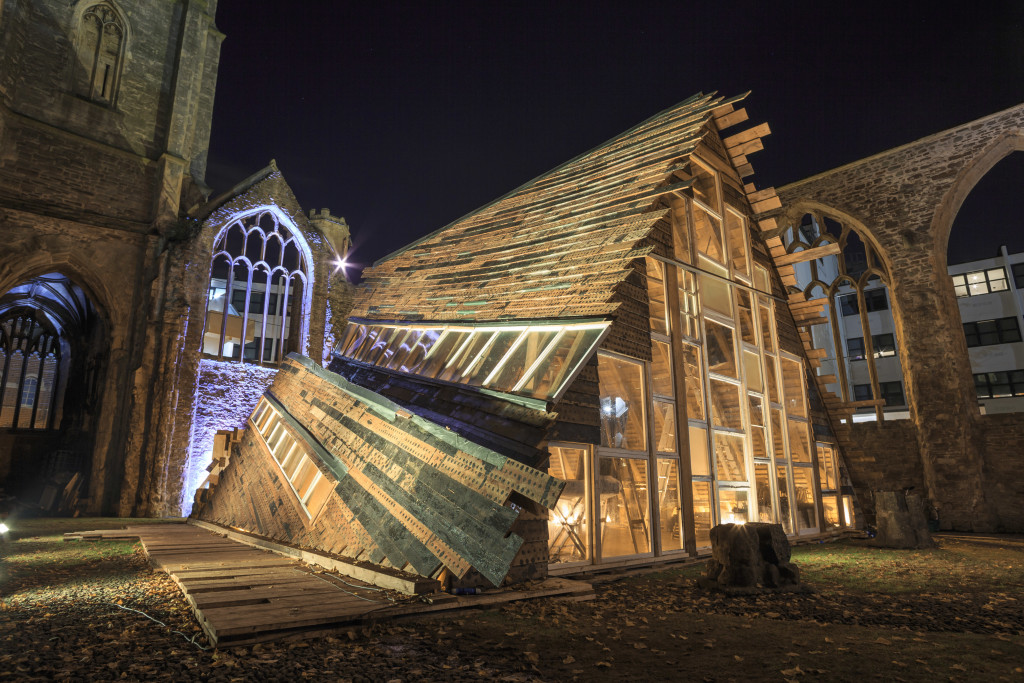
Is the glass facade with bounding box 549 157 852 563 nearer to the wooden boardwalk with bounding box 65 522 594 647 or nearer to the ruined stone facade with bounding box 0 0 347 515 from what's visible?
the wooden boardwalk with bounding box 65 522 594 647

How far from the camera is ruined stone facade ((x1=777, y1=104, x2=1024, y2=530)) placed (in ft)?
50.3

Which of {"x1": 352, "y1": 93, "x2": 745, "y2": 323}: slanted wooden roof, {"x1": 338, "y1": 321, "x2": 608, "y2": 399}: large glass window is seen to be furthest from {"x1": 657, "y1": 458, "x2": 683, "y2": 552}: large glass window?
{"x1": 352, "y1": 93, "x2": 745, "y2": 323}: slanted wooden roof

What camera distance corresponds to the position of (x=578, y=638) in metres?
4.59

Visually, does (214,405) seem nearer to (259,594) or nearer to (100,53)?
(100,53)

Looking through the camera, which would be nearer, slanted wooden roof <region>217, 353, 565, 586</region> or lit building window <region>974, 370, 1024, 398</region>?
slanted wooden roof <region>217, 353, 565, 586</region>

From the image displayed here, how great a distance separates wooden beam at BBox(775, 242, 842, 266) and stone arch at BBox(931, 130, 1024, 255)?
6052 mm

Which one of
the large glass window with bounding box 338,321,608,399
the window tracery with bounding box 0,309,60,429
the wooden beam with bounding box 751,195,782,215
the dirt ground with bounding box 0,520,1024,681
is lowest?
the dirt ground with bounding box 0,520,1024,681

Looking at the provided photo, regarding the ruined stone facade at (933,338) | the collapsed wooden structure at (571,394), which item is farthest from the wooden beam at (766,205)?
the ruined stone facade at (933,338)

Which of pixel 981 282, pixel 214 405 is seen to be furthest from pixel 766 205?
pixel 981 282

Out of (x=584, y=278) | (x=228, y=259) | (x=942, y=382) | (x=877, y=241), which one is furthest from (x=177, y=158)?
(x=942, y=382)

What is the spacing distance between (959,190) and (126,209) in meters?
26.3

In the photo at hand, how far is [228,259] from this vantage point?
60.6ft

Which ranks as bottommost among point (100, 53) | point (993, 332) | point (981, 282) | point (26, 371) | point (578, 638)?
point (578, 638)

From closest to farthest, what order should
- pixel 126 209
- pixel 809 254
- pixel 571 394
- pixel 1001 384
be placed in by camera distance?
pixel 571 394
pixel 809 254
pixel 126 209
pixel 1001 384
